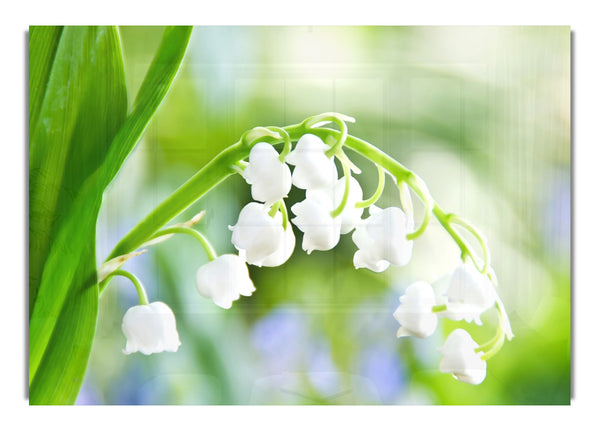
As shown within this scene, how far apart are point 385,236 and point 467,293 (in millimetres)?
218

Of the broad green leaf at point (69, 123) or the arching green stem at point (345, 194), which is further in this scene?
the broad green leaf at point (69, 123)

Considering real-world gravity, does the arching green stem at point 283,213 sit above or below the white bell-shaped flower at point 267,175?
below

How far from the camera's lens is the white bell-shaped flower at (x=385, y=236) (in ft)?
4.88

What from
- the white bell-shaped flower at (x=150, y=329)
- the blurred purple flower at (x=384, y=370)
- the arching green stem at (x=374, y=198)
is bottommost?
the blurred purple flower at (x=384, y=370)

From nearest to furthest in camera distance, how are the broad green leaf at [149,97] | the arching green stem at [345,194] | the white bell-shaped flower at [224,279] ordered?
the arching green stem at [345,194] → the white bell-shaped flower at [224,279] → the broad green leaf at [149,97]

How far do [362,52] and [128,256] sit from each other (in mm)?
766

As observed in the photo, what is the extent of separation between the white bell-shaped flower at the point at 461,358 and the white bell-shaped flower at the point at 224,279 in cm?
49

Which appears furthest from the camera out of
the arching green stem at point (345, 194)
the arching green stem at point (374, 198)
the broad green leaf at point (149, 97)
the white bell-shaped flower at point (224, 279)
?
the broad green leaf at point (149, 97)

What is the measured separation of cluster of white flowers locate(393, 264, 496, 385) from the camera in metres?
1.47

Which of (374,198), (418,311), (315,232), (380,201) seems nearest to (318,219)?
(315,232)

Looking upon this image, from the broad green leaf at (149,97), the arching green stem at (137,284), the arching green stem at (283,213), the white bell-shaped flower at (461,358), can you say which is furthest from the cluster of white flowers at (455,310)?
the broad green leaf at (149,97)

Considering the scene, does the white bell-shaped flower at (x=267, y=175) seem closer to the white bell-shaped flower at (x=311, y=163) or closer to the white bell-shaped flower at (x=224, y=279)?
the white bell-shaped flower at (x=311, y=163)

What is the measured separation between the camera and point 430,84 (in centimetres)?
166

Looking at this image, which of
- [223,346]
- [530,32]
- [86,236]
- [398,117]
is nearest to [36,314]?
[86,236]
